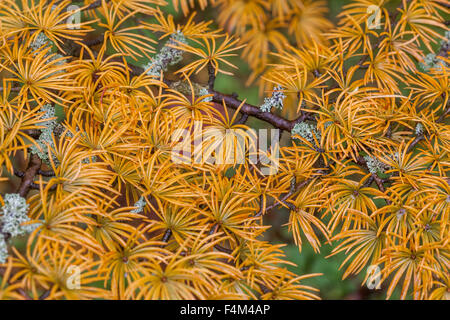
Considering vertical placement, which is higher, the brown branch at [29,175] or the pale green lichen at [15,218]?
the brown branch at [29,175]

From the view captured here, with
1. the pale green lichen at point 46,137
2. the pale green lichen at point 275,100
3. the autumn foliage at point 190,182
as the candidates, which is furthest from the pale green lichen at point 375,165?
the pale green lichen at point 46,137

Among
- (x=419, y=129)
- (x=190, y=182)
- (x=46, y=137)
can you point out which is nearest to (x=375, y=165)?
(x=419, y=129)

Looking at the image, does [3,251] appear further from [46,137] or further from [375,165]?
[375,165]

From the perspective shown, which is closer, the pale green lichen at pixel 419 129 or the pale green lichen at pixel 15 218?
the pale green lichen at pixel 15 218

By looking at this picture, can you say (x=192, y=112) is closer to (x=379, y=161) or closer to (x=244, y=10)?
(x=379, y=161)

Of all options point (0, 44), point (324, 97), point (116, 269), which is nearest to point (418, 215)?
point (324, 97)

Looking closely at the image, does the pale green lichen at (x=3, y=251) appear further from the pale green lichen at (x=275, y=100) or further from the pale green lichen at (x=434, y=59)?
the pale green lichen at (x=434, y=59)

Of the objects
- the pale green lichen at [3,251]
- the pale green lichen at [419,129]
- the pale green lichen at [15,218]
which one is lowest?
the pale green lichen at [3,251]

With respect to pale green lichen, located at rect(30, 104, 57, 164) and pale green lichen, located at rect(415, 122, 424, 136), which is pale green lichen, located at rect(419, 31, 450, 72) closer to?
pale green lichen, located at rect(415, 122, 424, 136)
